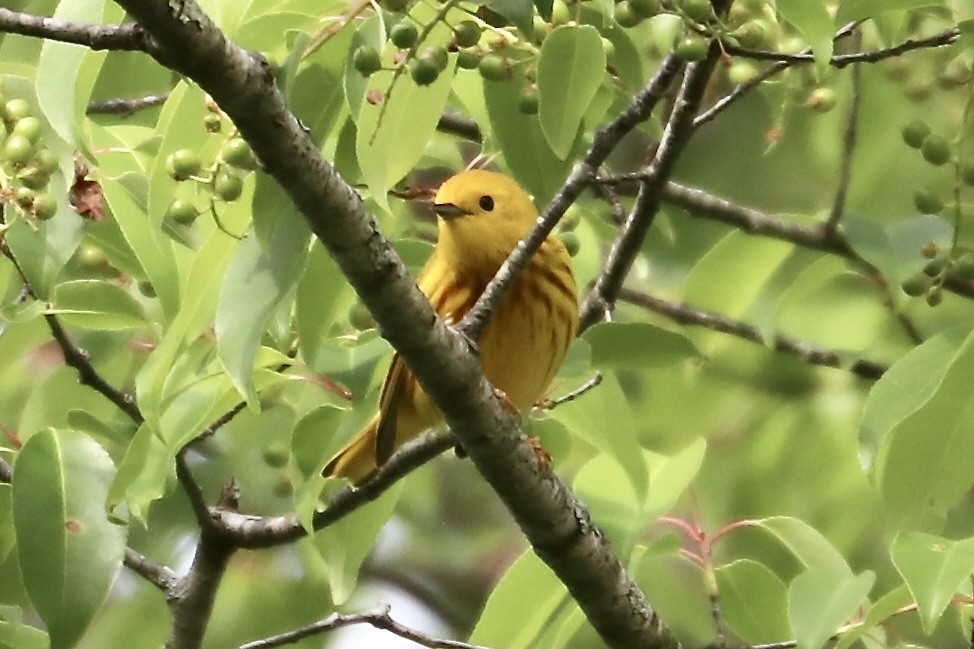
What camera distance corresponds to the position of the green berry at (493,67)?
6.29ft

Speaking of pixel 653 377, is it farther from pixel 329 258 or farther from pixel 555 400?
pixel 329 258

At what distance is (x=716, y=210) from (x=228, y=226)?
1771 millimetres

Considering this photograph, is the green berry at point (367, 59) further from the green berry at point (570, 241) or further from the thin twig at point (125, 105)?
the thin twig at point (125, 105)

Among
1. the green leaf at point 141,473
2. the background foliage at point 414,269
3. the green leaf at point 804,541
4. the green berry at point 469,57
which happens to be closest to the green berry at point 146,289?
the background foliage at point 414,269

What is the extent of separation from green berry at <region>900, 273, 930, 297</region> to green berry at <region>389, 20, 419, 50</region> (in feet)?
3.42

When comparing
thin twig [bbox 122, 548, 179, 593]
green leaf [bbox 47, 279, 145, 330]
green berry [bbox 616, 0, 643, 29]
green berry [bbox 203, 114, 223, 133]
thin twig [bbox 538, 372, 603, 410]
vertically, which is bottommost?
thin twig [bbox 122, 548, 179, 593]

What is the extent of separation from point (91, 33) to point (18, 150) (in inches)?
18.2

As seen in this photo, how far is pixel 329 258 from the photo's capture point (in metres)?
1.95

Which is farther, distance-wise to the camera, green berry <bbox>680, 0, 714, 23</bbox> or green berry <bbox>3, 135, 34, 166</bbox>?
green berry <bbox>3, 135, 34, 166</bbox>

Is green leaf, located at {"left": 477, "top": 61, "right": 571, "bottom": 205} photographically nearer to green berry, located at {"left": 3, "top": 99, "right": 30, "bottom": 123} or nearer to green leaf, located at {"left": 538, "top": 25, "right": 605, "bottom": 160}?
green leaf, located at {"left": 538, "top": 25, "right": 605, "bottom": 160}

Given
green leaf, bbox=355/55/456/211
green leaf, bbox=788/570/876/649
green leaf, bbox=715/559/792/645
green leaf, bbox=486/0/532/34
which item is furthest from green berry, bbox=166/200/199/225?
green leaf, bbox=715/559/792/645

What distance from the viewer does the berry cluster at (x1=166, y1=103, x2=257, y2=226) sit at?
183 centimetres

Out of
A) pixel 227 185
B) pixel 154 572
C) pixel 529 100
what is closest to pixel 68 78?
pixel 227 185

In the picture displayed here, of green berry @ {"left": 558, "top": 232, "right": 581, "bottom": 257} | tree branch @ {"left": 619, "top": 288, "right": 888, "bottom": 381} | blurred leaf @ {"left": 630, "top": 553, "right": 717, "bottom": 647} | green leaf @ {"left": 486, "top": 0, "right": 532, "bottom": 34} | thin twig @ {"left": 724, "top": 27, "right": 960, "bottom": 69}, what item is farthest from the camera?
blurred leaf @ {"left": 630, "top": 553, "right": 717, "bottom": 647}
